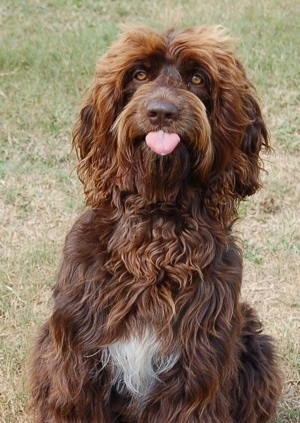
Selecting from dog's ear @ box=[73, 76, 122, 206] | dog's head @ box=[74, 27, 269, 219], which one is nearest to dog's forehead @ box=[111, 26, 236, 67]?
dog's head @ box=[74, 27, 269, 219]

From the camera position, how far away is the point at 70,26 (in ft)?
30.9

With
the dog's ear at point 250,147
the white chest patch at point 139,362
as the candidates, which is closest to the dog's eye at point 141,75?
the dog's ear at point 250,147

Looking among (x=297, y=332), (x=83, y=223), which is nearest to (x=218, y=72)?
(x=83, y=223)

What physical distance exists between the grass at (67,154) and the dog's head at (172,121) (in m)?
0.40

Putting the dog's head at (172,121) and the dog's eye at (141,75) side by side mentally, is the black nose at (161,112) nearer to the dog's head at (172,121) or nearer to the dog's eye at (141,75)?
the dog's head at (172,121)

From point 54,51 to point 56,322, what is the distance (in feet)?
17.3

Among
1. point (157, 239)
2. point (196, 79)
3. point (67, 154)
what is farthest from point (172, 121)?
point (67, 154)

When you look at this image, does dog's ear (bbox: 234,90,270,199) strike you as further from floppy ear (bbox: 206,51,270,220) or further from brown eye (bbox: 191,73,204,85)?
brown eye (bbox: 191,73,204,85)

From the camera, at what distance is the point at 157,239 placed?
334 centimetres

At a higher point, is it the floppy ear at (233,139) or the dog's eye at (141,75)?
the dog's eye at (141,75)

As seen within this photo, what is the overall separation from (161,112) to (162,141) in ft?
0.35

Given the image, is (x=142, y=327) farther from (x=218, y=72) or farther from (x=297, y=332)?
(x=297, y=332)

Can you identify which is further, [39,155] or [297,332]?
[39,155]

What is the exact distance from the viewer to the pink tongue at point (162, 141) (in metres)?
3.05
